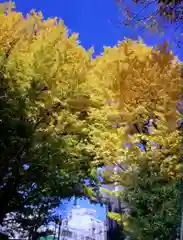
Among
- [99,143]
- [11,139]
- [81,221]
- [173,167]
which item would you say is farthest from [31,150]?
[81,221]

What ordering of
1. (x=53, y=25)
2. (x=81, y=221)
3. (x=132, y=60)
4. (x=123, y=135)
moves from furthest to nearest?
(x=81, y=221), (x=53, y=25), (x=132, y=60), (x=123, y=135)

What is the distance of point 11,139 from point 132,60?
364 cm

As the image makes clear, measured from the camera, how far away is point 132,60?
819 cm

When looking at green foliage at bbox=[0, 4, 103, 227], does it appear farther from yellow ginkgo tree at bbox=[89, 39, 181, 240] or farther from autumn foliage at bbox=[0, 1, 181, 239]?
yellow ginkgo tree at bbox=[89, 39, 181, 240]

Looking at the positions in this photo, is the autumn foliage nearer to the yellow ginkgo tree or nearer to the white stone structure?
the yellow ginkgo tree

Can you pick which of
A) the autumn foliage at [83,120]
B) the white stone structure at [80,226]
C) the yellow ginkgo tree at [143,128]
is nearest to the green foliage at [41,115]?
the autumn foliage at [83,120]

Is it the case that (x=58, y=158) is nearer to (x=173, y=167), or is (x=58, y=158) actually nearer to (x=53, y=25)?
(x=173, y=167)

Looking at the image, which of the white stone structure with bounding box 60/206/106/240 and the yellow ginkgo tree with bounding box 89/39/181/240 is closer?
the yellow ginkgo tree with bounding box 89/39/181/240

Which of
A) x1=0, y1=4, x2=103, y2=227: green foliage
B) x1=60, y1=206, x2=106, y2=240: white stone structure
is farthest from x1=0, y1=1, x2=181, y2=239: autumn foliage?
x1=60, y1=206, x2=106, y2=240: white stone structure

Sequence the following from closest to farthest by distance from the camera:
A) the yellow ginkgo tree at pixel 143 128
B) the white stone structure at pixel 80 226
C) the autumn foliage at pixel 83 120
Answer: the yellow ginkgo tree at pixel 143 128, the autumn foliage at pixel 83 120, the white stone structure at pixel 80 226

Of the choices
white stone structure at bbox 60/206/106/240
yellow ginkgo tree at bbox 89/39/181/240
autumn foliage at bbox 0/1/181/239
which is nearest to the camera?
yellow ginkgo tree at bbox 89/39/181/240

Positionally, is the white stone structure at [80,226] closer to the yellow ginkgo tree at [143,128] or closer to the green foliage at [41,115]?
the green foliage at [41,115]

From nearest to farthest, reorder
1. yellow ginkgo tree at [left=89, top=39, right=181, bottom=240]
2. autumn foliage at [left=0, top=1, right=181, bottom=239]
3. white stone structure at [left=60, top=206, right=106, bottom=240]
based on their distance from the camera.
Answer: yellow ginkgo tree at [left=89, top=39, right=181, bottom=240] < autumn foliage at [left=0, top=1, right=181, bottom=239] < white stone structure at [left=60, top=206, right=106, bottom=240]

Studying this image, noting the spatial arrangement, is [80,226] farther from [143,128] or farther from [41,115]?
[41,115]
